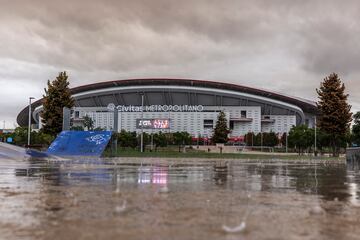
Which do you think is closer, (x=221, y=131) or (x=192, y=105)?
(x=221, y=131)

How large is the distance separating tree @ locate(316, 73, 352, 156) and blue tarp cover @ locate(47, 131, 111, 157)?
26647 mm

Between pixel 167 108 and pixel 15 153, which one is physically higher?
pixel 167 108

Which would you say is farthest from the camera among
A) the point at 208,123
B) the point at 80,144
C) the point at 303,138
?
the point at 208,123

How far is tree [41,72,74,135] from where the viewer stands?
5053cm

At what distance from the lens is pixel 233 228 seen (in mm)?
5766

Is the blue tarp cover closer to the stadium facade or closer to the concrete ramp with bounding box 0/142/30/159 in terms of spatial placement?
the concrete ramp with bounding box 0/142/30/159

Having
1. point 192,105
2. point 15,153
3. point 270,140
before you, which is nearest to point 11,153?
point 15,153

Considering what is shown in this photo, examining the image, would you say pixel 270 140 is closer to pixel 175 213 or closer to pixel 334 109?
pixel 334 109

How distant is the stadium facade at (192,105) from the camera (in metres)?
135

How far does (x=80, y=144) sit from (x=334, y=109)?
3029 cm

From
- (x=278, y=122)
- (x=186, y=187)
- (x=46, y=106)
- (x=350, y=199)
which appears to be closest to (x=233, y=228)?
(x=350, y=199)

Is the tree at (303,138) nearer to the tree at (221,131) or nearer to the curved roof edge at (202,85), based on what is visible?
the tree at (221,131)

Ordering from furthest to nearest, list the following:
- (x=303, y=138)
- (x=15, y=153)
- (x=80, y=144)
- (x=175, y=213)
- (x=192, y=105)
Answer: (x=192, y=105)
(x=303, y=138)
(x=80, y=144)
(x=15, y=153)
(x=175, y=213)

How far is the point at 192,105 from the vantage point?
143625mm
